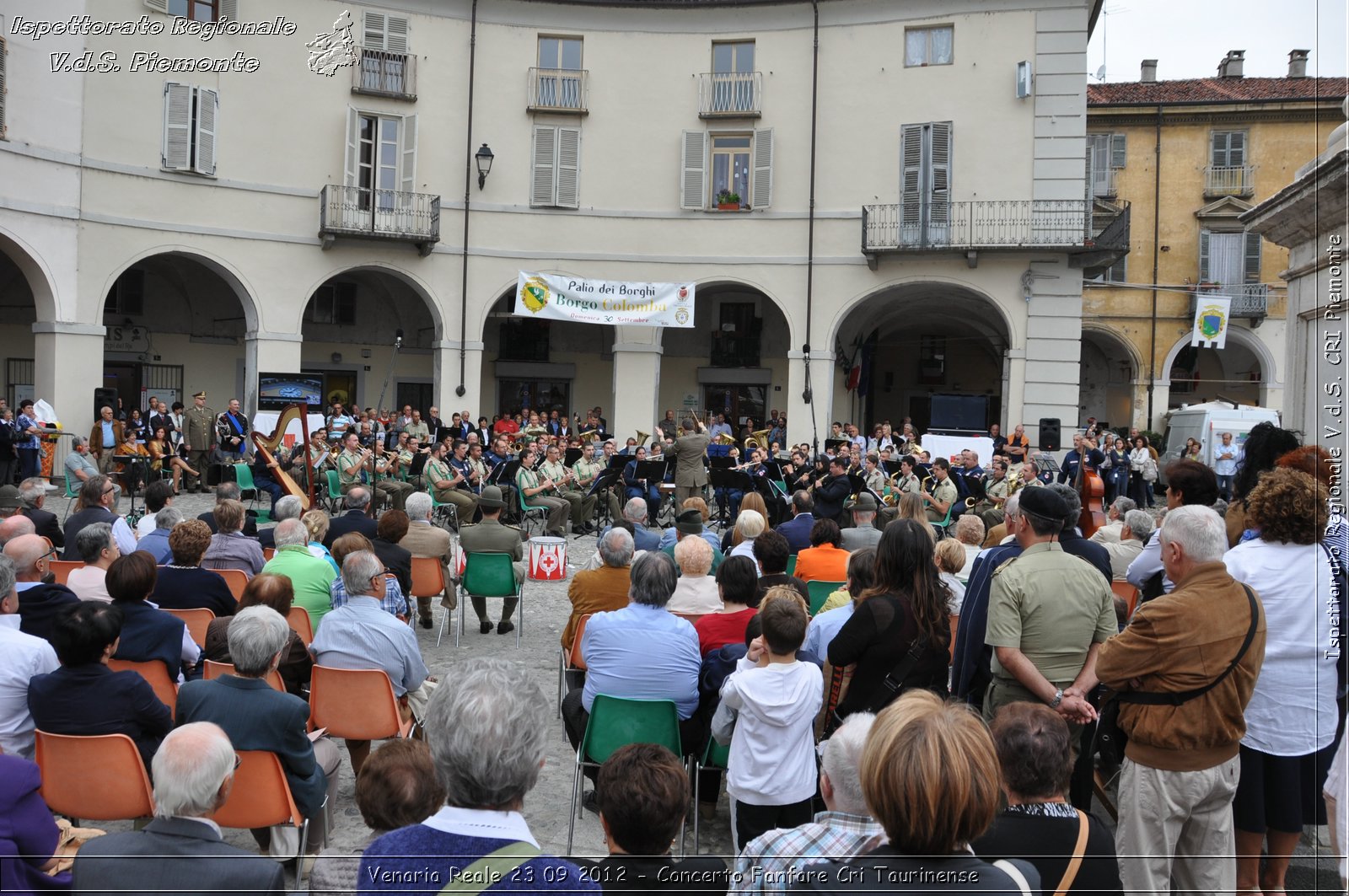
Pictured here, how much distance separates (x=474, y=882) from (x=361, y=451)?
13635mm

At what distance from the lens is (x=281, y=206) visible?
18.7 metres

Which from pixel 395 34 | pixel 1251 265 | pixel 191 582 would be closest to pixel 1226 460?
pixel 1251 265

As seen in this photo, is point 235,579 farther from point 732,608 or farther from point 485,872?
point 485,872

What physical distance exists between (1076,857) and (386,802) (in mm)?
1878

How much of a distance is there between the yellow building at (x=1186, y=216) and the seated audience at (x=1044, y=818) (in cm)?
2895

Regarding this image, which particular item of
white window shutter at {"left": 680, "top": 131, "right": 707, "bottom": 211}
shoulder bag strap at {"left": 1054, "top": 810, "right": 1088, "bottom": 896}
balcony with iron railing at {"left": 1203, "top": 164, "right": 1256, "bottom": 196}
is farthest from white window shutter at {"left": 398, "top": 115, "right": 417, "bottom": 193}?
balcony with iron railing at {"left": 1203, "top": 164, "right": 1256, "bottom": 196}

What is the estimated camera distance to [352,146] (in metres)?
19.1

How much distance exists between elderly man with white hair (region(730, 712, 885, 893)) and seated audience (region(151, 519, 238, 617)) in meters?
4.13

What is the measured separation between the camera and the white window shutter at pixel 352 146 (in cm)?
1902

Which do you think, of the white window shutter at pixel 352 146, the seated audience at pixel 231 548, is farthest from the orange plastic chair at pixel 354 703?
the white window shutter at pixel 352 146

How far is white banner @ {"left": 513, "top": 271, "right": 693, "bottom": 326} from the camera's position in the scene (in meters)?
18.6

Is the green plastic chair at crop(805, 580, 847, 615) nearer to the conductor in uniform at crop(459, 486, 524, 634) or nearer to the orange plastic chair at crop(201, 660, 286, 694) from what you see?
the conductor in uniform at crop(459, 486, 524, 634)

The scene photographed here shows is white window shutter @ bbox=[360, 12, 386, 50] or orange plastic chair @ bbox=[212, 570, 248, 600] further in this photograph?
white window shutter @ bbox=[360, 12, 386, 50]

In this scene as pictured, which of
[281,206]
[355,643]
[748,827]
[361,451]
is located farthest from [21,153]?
[748,827]
